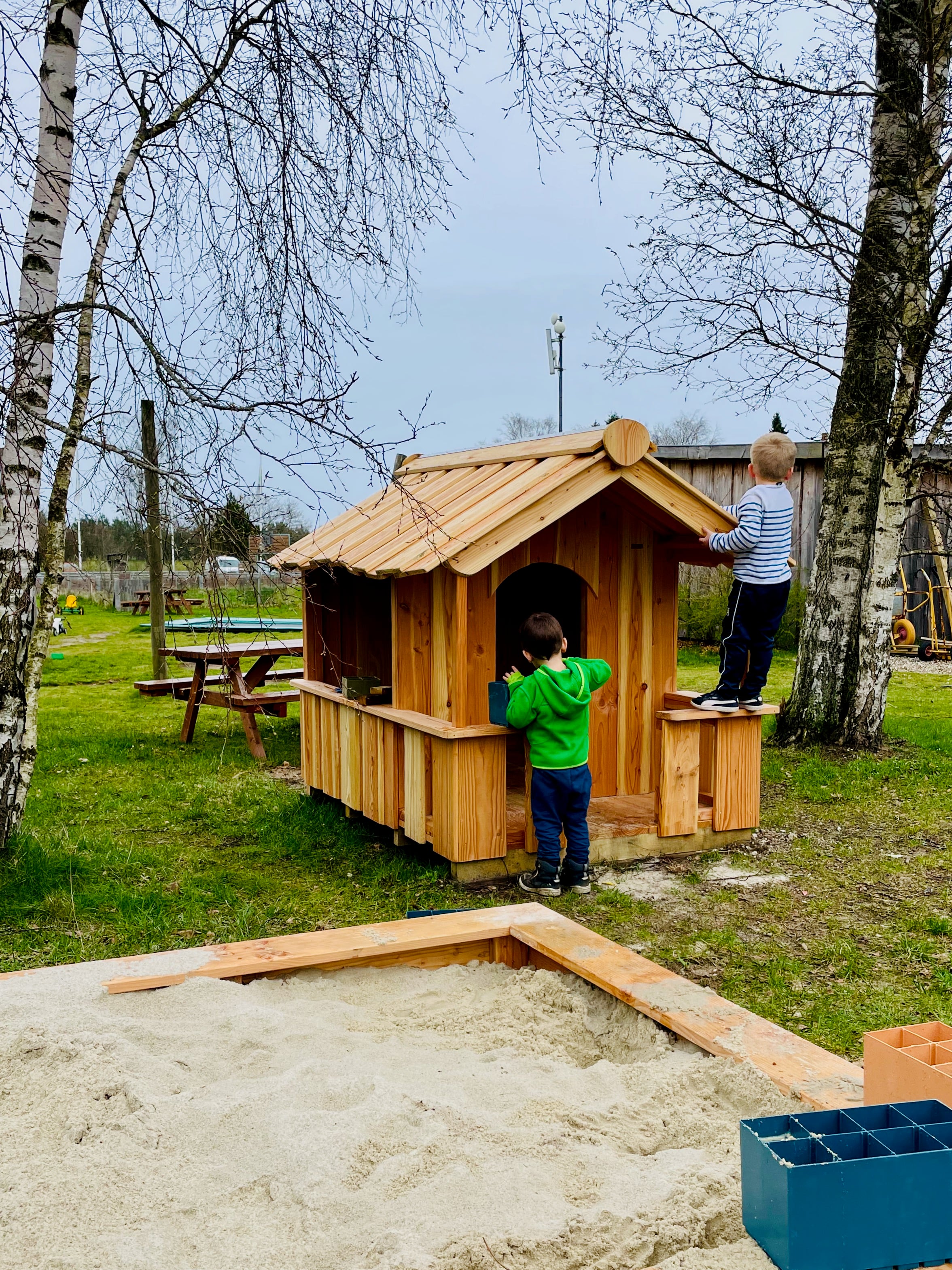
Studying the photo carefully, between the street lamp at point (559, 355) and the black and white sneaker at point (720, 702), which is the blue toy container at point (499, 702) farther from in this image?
the street lamp at point (559, 355)

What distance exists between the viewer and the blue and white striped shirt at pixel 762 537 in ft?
20.6

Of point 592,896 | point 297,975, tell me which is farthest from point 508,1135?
point 592,896

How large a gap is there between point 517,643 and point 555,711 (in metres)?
2.03

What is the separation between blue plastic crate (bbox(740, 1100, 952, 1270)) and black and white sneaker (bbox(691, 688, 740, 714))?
443 cm

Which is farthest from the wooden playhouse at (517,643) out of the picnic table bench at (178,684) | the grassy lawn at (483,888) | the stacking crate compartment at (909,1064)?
the stacking crate compartment at (909,1064)

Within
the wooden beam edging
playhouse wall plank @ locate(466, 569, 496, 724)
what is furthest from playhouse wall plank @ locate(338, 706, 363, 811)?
the wooden beam edging

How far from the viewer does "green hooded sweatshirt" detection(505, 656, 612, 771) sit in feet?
18.4

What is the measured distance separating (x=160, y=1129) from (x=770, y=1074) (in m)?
1.53

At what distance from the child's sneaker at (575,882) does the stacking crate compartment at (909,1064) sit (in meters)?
3.18

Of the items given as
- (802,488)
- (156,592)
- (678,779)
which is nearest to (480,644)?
(678,779)

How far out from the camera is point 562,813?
5.81 metres

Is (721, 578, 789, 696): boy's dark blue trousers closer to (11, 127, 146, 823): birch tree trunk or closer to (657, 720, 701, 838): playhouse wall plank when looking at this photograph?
(657, 720, 701, 838): playhouse wall plank

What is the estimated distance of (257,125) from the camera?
5.47 metres

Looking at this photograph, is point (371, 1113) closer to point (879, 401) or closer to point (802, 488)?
point (879, 401)
